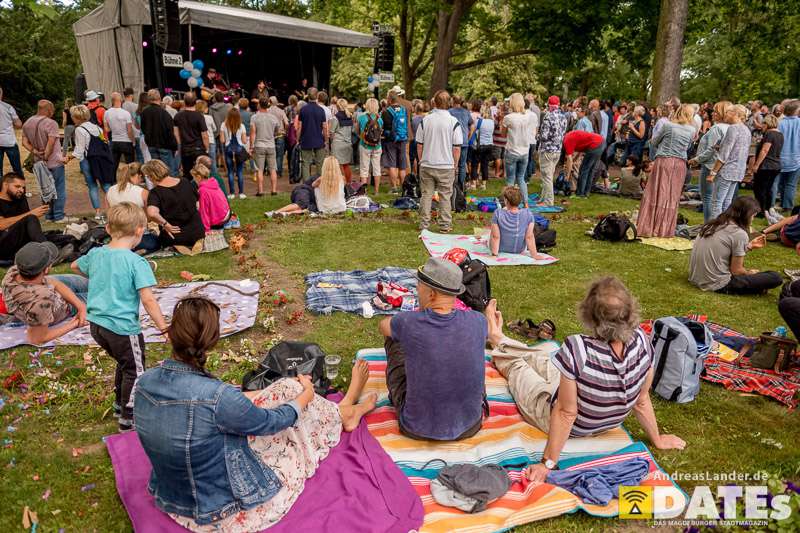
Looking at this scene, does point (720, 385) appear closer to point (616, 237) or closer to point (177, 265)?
point (616, 237)

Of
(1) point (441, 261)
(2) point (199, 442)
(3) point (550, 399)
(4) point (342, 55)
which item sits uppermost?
(4) point (342, 55)

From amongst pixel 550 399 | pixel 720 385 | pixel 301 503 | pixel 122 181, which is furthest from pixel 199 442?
pixel 122 181

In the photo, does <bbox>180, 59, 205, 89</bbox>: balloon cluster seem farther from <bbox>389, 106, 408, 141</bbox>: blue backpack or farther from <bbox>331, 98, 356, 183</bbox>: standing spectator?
<bbox>389, 106, 408, 141</bbox>: blue backpack

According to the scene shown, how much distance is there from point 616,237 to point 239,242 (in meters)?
5.77

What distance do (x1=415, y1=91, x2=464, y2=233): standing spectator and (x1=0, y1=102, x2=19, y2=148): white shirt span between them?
6.56 meters

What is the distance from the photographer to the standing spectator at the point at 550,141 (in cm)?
1011

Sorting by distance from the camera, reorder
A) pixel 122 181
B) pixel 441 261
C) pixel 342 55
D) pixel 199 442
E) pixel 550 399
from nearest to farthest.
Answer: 1. pixel 199 442
2. pixel 441 261
3. pixel 550 399
4. pixel 122 181
5. pixel 342 55

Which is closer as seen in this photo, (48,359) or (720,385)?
(720,385)

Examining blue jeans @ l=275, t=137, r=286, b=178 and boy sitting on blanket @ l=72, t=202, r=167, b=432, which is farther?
blue jeans @ l=275, t=137, r=286, b=178

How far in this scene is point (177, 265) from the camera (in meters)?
7.24

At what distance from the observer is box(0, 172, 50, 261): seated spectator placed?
6371mm

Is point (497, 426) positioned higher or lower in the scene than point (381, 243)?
lower

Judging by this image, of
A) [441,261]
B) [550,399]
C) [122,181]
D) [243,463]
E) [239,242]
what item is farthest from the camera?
[239,242]

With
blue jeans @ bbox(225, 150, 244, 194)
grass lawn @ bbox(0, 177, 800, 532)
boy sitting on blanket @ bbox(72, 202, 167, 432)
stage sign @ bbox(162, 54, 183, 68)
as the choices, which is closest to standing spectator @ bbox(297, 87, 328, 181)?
blue jeans @ bbox(225, 150, 244, 194)
